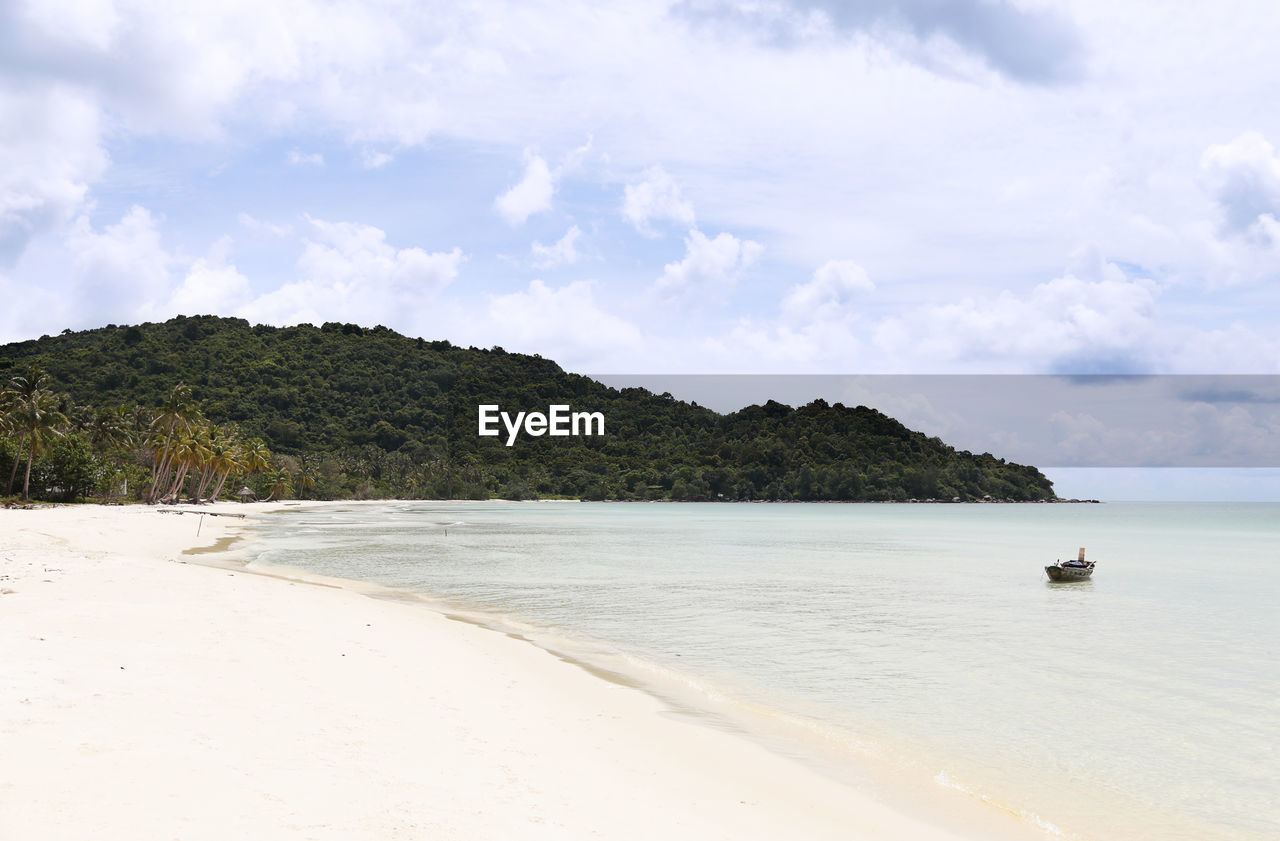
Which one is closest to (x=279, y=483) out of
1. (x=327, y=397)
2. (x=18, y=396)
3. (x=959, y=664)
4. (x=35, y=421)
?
(x=327, y=397)

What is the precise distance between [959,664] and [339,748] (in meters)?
13.4

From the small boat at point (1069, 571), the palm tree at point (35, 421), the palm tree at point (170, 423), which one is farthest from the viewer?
the palm tree at point (170, 423)

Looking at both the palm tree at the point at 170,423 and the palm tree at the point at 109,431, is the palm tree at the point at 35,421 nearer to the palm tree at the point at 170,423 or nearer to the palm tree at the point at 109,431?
the palm tree at the point at 170,423

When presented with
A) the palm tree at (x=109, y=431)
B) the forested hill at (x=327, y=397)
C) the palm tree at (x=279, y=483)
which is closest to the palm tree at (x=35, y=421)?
the palm tree at (x=109, y=431)

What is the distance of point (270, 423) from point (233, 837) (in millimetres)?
157438

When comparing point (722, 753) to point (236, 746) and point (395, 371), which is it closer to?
point (236, 746)

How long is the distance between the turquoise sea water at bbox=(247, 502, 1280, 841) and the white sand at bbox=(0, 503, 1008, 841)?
166 cm

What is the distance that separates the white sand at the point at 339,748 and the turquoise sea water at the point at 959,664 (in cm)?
166

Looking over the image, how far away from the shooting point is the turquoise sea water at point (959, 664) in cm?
947

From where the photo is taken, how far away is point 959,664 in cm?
1691

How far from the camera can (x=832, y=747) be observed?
1030 centimetres

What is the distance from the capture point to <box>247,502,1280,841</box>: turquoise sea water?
373 inches

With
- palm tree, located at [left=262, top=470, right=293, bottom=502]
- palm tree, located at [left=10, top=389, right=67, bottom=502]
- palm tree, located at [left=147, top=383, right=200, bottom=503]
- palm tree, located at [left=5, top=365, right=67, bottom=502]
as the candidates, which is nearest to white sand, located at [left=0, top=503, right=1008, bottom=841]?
palm tree, located at [left=10, top=389, right=67, bottom=502]

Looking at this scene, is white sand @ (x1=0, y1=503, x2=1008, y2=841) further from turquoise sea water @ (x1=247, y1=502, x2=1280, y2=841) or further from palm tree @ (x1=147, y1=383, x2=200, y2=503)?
palm tree @ (x1=147, y1=383, x2=200, y2=503)
